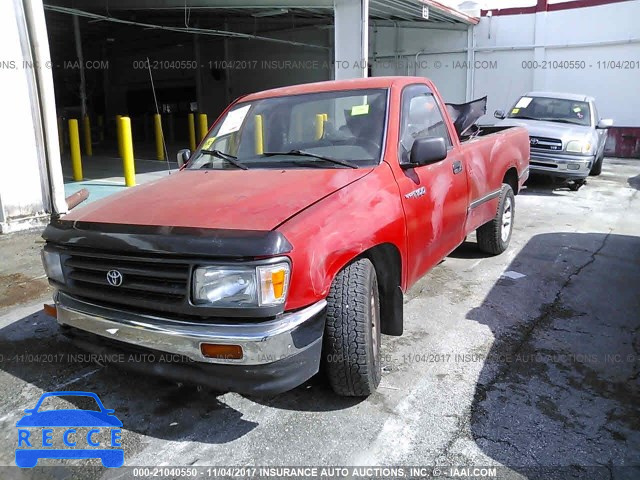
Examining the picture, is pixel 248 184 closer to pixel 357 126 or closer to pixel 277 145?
pixel 277 145

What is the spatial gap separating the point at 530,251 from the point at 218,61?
19.8 meters

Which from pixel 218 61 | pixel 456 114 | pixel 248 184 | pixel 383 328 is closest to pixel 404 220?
pixel 383 328

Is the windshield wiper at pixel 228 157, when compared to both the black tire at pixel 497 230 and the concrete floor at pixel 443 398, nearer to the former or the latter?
the concrete floor at pixel 443 398

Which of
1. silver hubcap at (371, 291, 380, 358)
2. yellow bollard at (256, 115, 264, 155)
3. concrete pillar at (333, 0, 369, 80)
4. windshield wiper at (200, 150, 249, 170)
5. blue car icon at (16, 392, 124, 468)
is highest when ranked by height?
concrete pillar at (333, 0, 369, 80)

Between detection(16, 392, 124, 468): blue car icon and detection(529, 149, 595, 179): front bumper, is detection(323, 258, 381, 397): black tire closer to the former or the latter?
detection(16, 392, 124, 468): blue car icon

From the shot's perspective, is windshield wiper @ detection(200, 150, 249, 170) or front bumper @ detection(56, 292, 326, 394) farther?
windshield wiper @ detection(200, 150, 249, 170)

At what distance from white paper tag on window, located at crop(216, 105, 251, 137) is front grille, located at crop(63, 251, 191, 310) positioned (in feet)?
5.56

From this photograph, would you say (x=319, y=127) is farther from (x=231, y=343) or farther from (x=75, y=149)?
(x=75, y=149)

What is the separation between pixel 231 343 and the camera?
98.0 inches

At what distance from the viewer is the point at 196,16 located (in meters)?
17.9

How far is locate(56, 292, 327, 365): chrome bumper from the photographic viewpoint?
2.49 m

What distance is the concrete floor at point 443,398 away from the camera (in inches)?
108


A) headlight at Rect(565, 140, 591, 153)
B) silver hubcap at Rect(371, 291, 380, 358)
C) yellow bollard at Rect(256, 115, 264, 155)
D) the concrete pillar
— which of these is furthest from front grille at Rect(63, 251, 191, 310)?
the concrete pillar

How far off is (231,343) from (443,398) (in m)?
1.45
